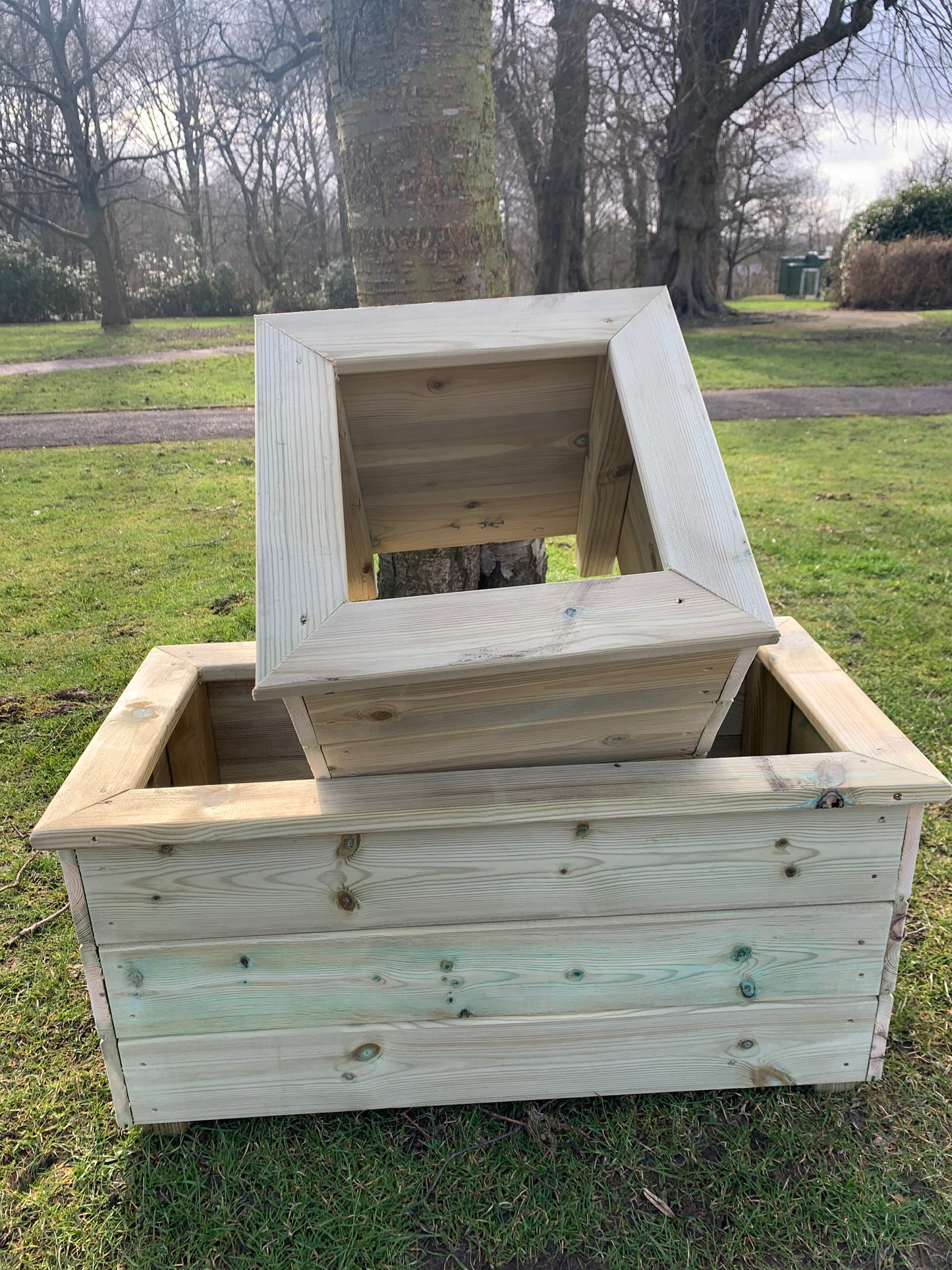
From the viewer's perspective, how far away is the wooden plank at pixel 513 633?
45.8 inches

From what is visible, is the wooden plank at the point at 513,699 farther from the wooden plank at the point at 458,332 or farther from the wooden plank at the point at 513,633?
the wooden plank at the point at 458,332

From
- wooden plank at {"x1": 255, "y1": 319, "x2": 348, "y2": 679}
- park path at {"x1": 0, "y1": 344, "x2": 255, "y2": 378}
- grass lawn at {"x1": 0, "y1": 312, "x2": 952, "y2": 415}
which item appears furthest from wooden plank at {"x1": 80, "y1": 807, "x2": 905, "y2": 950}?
park path at {"x1": 0, "y1": 344, "x2": 255, "y2": 378}

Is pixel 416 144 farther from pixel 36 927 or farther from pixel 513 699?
pixel 36 927

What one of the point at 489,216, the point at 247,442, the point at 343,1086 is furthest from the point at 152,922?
the point at 247,442

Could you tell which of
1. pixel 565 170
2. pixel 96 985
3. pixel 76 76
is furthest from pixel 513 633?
pixel 76 76

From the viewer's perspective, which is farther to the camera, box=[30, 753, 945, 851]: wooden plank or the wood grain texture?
the wood grain texture

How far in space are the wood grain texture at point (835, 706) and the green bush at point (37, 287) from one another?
69.8 ft

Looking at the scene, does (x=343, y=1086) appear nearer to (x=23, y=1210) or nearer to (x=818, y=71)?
(x=23, y=1210)

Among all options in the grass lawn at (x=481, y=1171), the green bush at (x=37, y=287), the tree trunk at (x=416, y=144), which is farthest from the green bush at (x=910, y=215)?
the grass lawn at (x=481, y=1171)

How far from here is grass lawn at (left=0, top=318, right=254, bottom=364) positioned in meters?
13.4

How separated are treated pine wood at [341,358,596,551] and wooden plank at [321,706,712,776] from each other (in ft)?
2.41

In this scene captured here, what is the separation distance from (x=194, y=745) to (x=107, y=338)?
1562 cm

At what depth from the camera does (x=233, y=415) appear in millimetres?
8672

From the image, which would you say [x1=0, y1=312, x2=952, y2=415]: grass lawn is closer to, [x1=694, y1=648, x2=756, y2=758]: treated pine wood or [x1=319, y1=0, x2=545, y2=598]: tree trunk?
[x1=319, y1=0, x2=545, y2=598]: tree trunk
